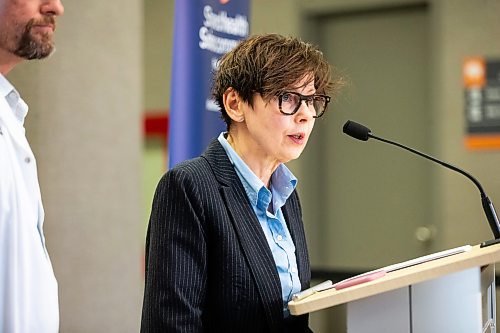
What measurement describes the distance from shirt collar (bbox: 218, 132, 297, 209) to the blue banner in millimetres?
1004

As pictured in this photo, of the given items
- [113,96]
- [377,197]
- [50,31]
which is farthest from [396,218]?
[50,31]

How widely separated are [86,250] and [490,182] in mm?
2346

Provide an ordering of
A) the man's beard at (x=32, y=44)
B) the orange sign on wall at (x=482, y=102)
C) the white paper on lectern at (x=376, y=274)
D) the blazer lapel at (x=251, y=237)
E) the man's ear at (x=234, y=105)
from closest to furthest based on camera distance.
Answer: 1. the white paper on lectern at (x=376, y=274)
2. the blazer lapel at (x=251, y=237)
3. the man's ear at (x=234, y=105)
4. the man's beard at (x=32, y=44)
5. the orange sign on wall at (x=482, y=102)

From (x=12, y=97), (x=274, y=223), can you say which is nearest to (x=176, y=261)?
(x=274, y=223)

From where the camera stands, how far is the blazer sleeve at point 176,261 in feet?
4.83

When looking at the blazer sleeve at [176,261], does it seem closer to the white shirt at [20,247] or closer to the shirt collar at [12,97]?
the white shirt at [20,247]

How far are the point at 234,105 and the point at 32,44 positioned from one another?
1.70 feet

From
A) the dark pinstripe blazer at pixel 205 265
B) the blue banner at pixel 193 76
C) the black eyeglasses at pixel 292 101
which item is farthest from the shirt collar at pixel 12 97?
the blue banner at pixel 193 76

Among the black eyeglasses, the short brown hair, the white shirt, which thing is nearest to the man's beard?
the white shirt

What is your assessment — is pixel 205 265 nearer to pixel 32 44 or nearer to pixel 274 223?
pixel 274 223

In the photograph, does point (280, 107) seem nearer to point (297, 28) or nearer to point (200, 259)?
point (200, 259)

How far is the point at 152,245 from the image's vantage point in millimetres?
1546

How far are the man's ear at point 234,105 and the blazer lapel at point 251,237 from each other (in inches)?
3.5

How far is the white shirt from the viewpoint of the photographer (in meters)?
1.59
